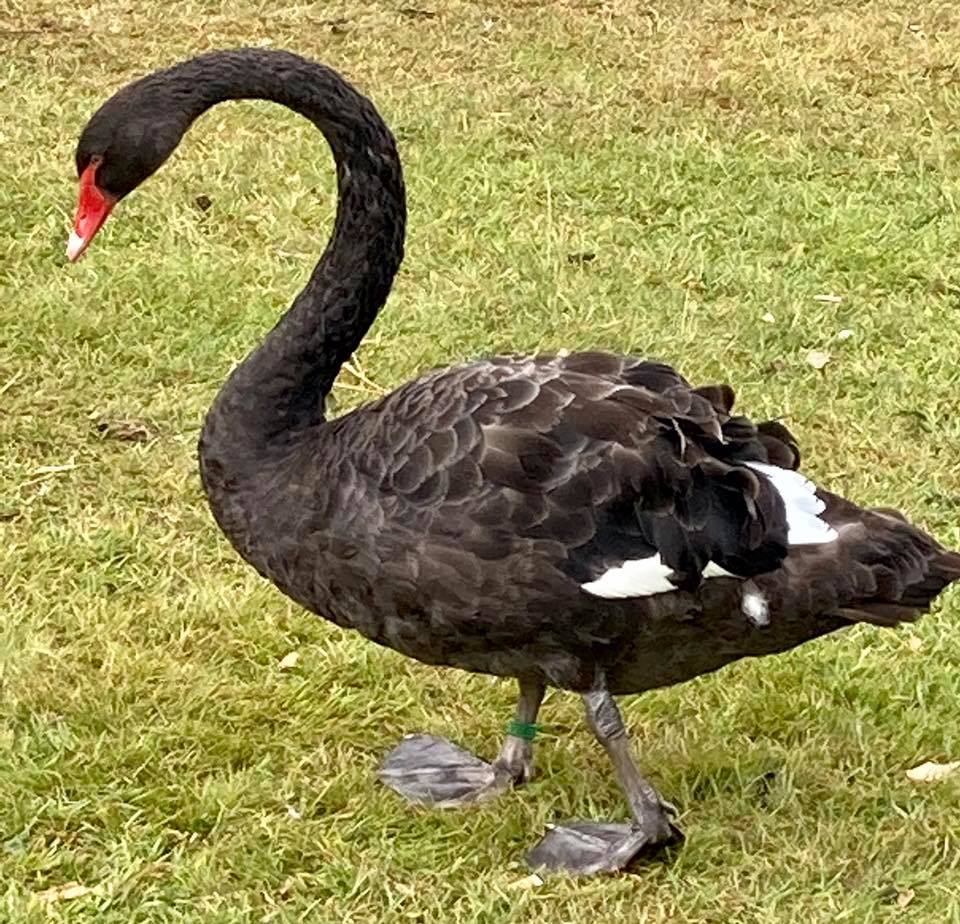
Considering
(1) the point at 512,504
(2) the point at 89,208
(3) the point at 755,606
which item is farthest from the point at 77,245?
(3) the point at 755,606

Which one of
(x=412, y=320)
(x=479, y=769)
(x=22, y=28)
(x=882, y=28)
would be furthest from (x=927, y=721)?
(x=22, y=28)

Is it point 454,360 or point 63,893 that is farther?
point 454,360

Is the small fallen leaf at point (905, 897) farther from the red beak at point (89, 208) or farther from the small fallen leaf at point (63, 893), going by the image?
the red beak at point (89, 208)

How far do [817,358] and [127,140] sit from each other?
84.5 inches

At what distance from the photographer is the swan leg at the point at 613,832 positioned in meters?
2.50

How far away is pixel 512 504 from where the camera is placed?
7.73 feet

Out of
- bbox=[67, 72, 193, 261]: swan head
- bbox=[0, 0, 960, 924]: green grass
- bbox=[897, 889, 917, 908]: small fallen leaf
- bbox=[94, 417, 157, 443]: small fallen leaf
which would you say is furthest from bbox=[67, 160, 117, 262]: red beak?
bbox=[897, 889, 917, 908]: small fallen leaf

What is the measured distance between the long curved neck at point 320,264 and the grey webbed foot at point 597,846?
2.22 ft

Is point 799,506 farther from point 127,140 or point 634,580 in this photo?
point 127,140

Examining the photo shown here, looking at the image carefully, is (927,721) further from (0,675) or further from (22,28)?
(22,28)

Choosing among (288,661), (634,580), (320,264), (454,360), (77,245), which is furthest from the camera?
(454,360)

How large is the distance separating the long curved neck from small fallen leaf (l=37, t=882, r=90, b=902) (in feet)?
2.00

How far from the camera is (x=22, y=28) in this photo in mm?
6512

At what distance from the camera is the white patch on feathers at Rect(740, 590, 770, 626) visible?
2.43 m
